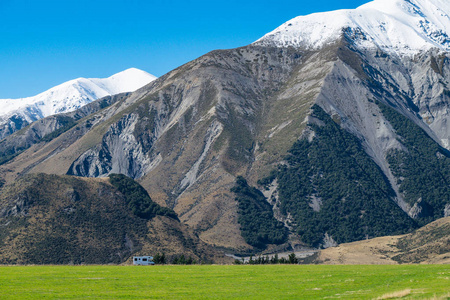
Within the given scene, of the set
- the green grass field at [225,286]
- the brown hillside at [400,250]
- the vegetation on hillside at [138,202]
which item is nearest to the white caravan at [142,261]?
the green grass field at [225,286]

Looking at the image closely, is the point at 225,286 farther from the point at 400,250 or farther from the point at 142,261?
the point at 400,250

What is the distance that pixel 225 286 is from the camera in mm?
59688

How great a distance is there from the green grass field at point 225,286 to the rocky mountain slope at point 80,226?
81780 millimetres

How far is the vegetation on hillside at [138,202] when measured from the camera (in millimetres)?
182875

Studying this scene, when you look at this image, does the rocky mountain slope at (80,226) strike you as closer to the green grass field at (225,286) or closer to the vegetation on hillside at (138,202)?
the vegetation on hillside at (138,202)

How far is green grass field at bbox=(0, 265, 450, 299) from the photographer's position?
51.1 meters

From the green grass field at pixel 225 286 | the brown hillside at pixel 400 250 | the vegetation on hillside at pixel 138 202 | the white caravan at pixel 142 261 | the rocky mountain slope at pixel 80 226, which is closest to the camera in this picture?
the green grass field at pixel 225 286

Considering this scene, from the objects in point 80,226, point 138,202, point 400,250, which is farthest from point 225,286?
point 138,202

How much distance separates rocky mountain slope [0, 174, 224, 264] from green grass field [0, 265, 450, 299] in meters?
81.8

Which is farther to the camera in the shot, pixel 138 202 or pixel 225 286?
pixel 138 202

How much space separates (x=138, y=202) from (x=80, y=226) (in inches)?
1044

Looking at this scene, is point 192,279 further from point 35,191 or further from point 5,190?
point 5,190

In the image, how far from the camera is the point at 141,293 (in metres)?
53.8

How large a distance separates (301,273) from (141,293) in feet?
90.4
